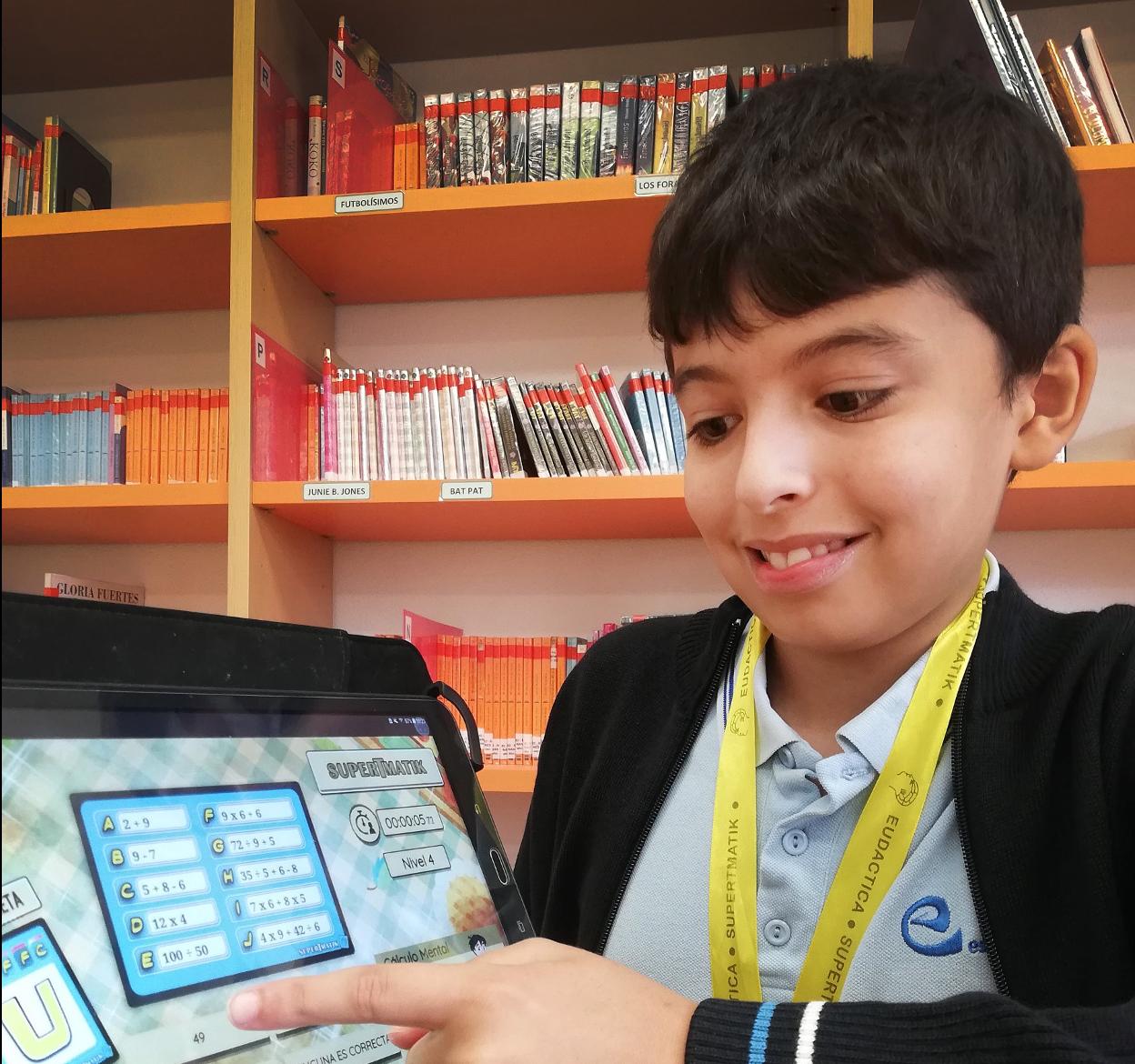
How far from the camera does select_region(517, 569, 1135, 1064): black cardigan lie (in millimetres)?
469

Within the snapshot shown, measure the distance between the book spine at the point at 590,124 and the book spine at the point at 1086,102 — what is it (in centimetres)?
83

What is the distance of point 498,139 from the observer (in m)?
2.03

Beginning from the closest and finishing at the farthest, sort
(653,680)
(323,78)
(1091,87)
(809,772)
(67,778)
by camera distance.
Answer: (67,778), (809,772), (653,680), (1091,87), (323,78)

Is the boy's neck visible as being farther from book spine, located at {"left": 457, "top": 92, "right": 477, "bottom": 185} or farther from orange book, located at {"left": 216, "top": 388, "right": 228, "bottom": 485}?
orange book, located at {"left": 216, "top": 388, "right": 228, "bottom": 485}

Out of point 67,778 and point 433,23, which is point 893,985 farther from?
point 433,23

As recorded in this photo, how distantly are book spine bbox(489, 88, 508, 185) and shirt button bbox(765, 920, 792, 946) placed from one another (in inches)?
65.2

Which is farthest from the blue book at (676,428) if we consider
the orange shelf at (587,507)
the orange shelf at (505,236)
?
the orange shelf at (505,236)

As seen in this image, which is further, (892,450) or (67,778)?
(892,450)

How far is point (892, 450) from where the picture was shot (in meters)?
0.60

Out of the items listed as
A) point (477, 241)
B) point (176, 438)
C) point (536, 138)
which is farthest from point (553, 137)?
point (176, 438)

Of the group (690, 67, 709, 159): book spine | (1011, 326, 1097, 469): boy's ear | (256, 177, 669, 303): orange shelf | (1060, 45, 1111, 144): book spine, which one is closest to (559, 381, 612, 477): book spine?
(256, 177, 669, 303): orange shelf

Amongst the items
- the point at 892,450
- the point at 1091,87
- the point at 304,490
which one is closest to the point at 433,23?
the point at 304,490

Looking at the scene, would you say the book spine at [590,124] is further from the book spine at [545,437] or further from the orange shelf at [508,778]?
the orange shelf at [508,778]

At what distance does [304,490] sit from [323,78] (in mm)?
1013
